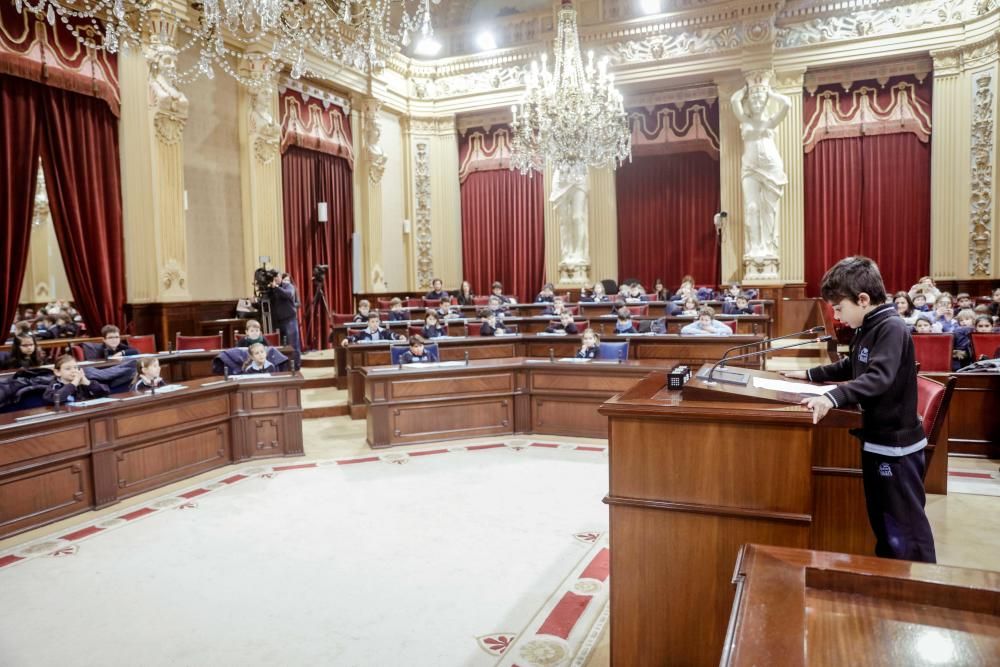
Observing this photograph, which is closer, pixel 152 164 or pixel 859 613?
pixel 859 613

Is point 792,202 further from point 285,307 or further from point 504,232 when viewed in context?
point 285,307

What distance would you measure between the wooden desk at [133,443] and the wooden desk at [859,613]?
434 centimetres

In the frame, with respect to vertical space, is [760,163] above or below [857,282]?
above

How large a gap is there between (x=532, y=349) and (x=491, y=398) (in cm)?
211

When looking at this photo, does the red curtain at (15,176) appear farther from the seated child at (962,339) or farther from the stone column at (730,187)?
the stone column at (730,187)

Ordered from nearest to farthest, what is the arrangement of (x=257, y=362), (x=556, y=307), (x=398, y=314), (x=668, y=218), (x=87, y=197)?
1. (x=257, y=362)
2. (x=87, y=197)
3. (x=556, y=307)
4. (x=398, y=314)
5. (x=668, y=218)

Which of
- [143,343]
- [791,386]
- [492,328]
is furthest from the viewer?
[492,328]

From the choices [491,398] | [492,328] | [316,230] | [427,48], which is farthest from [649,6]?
[491,398]

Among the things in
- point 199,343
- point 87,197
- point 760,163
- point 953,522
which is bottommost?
point 953,522

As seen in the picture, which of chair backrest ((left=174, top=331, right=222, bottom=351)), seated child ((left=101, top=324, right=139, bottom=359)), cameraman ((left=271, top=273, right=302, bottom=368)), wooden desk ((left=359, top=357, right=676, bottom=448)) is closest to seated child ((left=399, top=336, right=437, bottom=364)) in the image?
wooden desk ((left=359, top=357, right=676, bottom=448))

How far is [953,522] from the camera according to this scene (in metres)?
3.91

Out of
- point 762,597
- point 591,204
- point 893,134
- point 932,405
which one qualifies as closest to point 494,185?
point 591,204

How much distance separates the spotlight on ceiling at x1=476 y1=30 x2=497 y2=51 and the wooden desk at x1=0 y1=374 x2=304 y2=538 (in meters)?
9.98

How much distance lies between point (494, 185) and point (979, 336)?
9.47m
